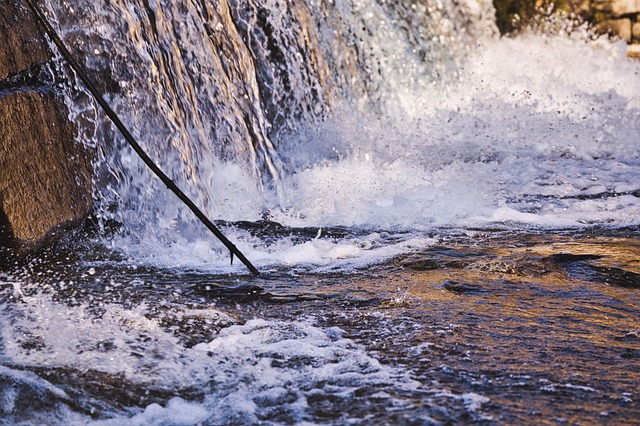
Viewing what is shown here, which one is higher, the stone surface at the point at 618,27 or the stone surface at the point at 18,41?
the stone surface at the point at 618,27

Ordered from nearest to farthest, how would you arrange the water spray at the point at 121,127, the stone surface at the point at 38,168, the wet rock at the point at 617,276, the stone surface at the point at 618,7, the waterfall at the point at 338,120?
the water spray at the point at 121,127, the wet rock at the point at 617,276, the stone surface at the point at 38,168, the waterfall at the point at 338,120, the stone surface at the point at 618,7

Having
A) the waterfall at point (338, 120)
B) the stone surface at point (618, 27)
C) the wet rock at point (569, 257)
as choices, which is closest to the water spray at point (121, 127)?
the waterfall at point (338, 120)

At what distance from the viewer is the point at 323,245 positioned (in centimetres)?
423

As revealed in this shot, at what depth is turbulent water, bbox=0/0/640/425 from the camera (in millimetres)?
2494

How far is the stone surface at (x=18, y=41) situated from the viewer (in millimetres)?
3953

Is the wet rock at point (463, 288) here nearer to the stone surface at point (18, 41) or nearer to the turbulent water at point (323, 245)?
the turbulent water at point (323, 245)

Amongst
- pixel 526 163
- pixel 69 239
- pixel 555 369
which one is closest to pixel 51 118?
pixel 69 239

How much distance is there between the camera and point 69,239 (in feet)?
13.4

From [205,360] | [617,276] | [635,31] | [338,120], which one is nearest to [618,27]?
[635,31]

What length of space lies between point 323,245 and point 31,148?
1.47 meters

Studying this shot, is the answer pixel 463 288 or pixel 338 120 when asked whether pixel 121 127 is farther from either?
pixel 338 120

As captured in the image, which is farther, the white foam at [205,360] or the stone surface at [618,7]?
the stone surface at [618,7]

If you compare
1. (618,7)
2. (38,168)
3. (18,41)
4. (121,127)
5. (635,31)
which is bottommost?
(38,168)

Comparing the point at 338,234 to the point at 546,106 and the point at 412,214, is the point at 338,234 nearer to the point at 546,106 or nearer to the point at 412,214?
the point at 412,214
